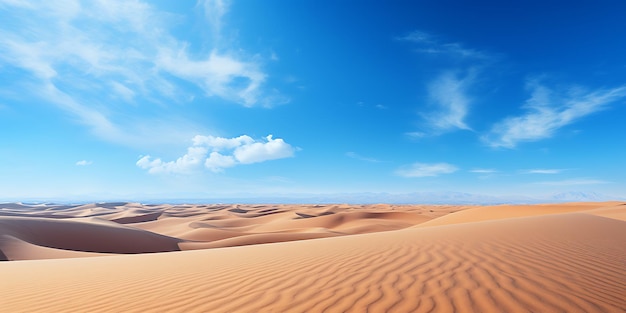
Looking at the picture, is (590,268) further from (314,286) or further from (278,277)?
(278,277)

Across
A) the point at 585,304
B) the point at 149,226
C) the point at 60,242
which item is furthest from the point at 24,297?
the point at 149,226

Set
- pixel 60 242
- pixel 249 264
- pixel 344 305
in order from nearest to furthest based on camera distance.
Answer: pixel 344 305, pixel 249 264, pixel 60 242

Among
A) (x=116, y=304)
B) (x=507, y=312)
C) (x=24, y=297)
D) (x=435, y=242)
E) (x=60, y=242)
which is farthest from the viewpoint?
(x=60, y=242)

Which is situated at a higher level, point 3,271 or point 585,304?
point 585,304

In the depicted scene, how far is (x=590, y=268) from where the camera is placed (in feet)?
14.6

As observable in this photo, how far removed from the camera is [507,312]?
115 inches

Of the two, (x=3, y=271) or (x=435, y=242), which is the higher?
(x=435, y=242)

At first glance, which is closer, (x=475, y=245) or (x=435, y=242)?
(x=475, y=245)

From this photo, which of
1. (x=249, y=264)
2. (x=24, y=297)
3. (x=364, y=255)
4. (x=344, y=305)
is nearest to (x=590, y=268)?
(x=364, y=255)

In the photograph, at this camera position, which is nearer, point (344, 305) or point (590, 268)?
point (344, 305)

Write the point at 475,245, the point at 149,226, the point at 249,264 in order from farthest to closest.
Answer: the point at 149,226
the point at 475,245
the point at 249,264

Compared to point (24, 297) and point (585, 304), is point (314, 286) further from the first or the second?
point (24, 297)

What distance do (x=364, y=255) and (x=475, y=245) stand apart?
7.36ft

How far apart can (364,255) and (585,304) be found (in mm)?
3224
